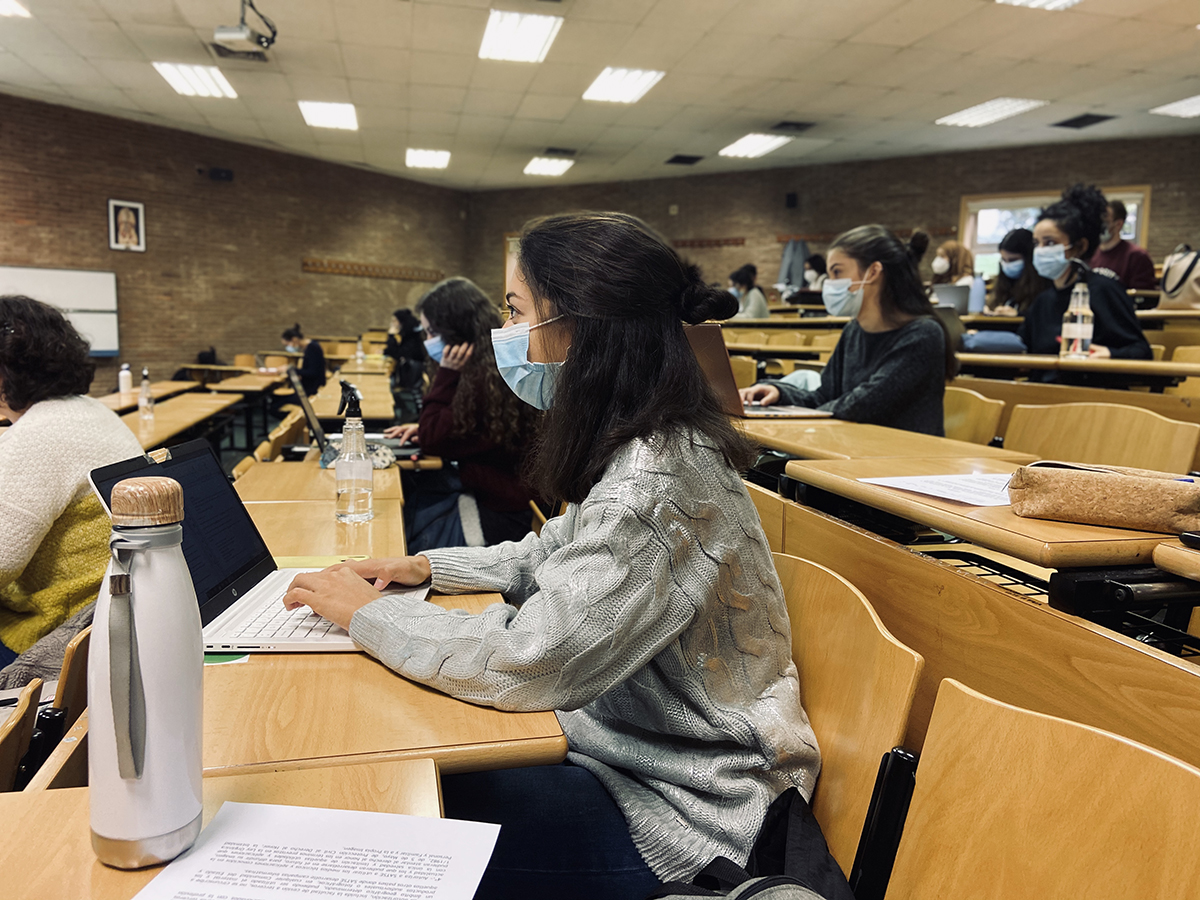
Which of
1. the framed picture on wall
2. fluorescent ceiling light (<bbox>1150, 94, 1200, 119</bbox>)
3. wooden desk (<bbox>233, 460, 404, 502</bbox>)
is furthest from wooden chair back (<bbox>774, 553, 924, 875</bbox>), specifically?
the framed picture on wall

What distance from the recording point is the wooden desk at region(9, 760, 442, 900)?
0.60m

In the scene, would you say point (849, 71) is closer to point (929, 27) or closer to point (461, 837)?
point (929, 27)

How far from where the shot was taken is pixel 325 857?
0.65 metres

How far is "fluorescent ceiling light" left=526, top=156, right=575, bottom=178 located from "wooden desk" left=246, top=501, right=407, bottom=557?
32.5ft

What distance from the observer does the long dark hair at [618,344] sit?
1.11 m

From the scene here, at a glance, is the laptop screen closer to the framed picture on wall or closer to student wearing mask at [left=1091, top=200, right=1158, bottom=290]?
student wearing mask at [left=1091, top=200, right=1158, bottom=290]

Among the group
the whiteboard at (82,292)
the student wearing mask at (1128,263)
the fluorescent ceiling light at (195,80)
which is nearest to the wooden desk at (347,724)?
the student wearing mask at (1128,263)

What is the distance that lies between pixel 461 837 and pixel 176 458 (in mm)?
821

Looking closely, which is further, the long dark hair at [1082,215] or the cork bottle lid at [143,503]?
the long dark hair at [1082,215]

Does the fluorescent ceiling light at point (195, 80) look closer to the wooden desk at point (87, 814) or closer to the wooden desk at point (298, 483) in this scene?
the wooden desk at point (298, 483)

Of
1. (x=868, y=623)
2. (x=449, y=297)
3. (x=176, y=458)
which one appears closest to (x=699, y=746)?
(x=868, y=623)

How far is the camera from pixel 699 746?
41.0 inches

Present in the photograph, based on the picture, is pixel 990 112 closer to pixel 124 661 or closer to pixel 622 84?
pixel 622 84

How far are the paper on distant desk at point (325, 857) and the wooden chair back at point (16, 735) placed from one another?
16.5 inches
